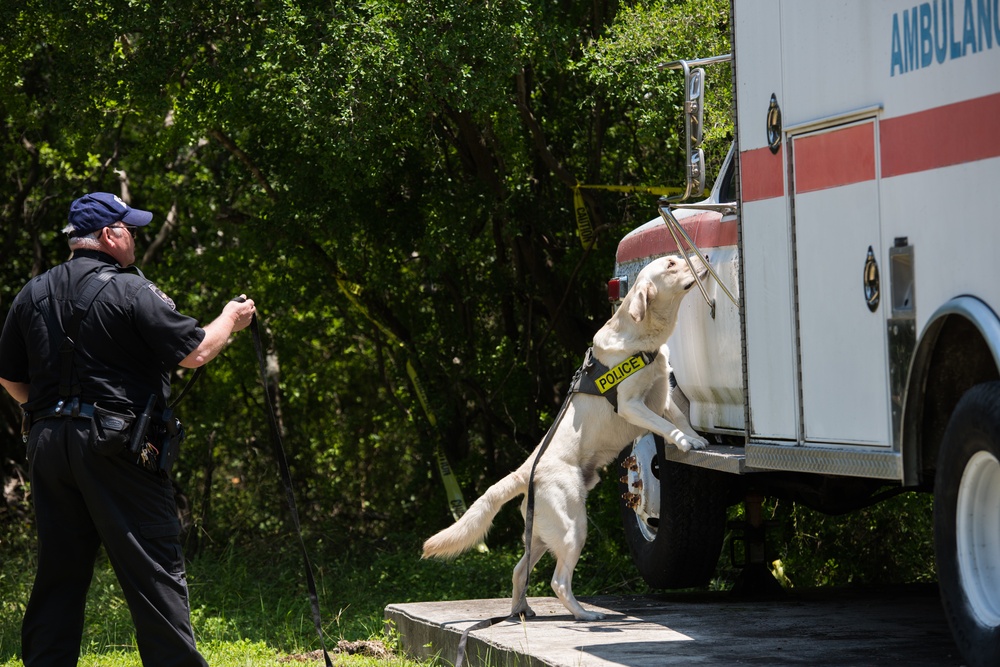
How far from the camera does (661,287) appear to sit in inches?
225

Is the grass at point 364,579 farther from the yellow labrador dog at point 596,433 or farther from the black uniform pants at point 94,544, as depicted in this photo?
the black uniform pants at point 94,544

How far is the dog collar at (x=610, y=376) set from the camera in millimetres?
5801

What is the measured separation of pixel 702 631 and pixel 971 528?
1.96m

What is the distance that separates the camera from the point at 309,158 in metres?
10.8

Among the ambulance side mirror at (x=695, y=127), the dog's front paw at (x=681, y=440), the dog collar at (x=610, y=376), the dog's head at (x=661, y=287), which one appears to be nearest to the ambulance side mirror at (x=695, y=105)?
the ambulance side mirror at (x=695, y=127)

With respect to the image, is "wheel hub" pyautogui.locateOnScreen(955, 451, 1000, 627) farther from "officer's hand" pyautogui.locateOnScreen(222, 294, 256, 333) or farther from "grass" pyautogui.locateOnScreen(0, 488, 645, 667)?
"grass" pyautogui.locateOnScreen(0, 488, 645, 667)

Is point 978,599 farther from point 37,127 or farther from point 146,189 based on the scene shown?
point 146,189

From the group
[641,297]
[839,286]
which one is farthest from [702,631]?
[839,286]

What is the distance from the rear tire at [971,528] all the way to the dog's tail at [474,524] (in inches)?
94.2

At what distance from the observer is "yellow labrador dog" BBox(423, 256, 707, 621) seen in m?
5.67

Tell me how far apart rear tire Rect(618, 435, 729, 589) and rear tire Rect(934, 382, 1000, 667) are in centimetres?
266

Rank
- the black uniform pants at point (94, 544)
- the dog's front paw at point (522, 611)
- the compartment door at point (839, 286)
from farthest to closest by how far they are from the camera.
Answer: the dog's front paw at point (522, 611)
the black uniform pants at point (94, 544)
the compartment door at point (839, 286)

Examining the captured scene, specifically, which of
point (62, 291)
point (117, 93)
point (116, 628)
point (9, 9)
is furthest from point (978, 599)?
point (9, 9)

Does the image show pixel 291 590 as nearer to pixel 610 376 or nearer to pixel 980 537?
pixel 610 376
